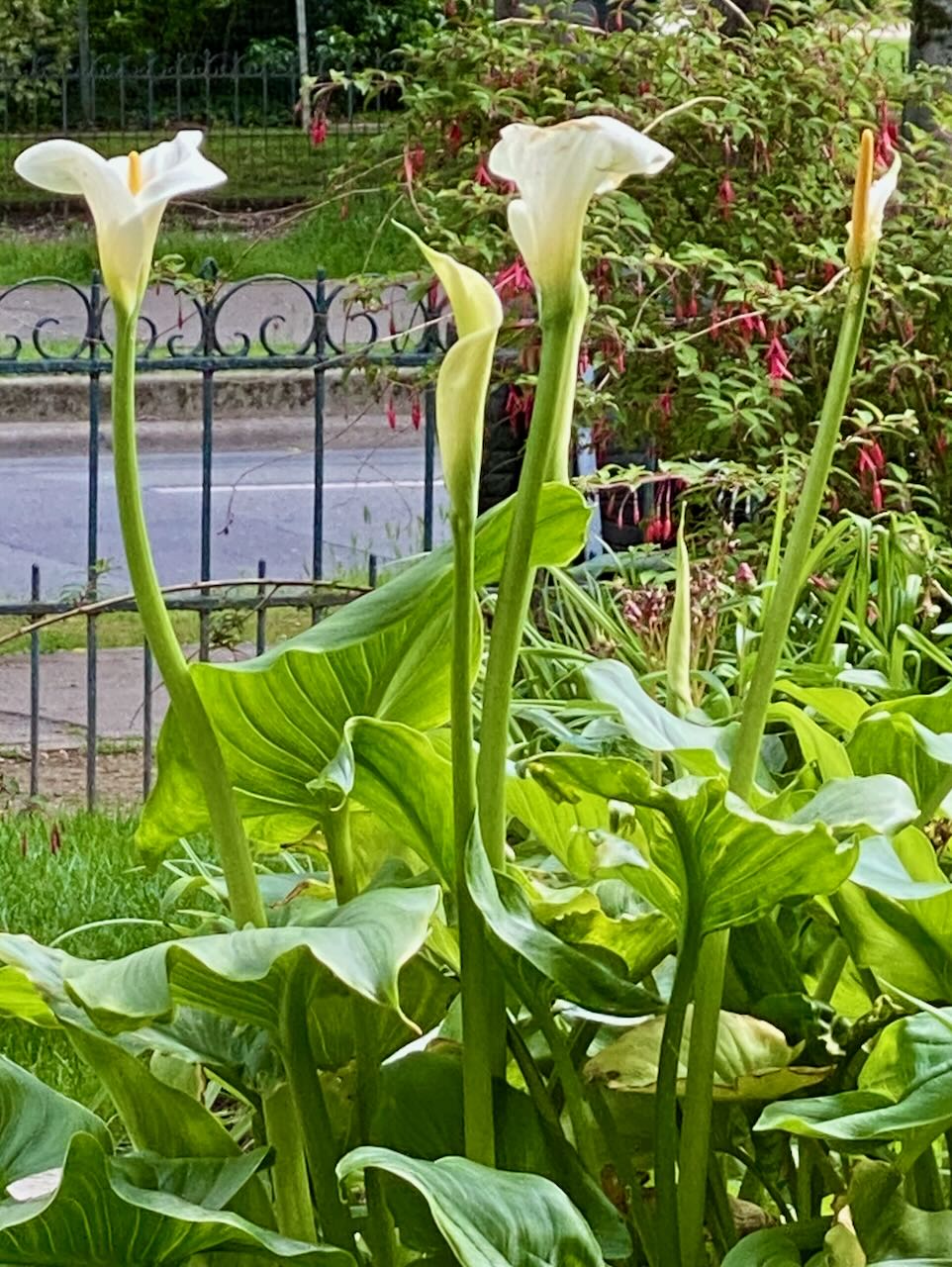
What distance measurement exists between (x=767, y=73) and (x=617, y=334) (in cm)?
63

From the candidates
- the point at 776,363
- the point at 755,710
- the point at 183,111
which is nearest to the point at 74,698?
the point at 776,363

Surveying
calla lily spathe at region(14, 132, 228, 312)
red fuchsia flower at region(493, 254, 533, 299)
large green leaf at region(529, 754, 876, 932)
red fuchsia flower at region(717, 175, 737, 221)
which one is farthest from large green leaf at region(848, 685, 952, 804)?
red fuchsia flower at region(717, 175, 737, 221)

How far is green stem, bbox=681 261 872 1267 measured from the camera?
104 cm

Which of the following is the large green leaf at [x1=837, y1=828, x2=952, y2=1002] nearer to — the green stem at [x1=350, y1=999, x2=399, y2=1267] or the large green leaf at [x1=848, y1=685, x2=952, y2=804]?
the large green leaf at [x1=848, y1=685, x2=952, y2=804]

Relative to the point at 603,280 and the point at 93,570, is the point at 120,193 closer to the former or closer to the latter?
the point at 603,280

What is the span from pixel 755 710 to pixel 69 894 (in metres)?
2.43

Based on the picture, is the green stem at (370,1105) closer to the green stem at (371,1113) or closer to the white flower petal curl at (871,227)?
the green stem at (371,1113)

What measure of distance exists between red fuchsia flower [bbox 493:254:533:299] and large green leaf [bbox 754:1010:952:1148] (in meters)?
1.99

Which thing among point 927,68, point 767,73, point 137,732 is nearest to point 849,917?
point 767,73

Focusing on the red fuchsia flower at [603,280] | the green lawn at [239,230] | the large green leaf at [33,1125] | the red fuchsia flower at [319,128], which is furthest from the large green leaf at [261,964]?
the green lawn at [239,230]

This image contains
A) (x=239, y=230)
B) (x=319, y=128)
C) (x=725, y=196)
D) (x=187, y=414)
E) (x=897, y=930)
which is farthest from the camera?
(x=239, y=230)

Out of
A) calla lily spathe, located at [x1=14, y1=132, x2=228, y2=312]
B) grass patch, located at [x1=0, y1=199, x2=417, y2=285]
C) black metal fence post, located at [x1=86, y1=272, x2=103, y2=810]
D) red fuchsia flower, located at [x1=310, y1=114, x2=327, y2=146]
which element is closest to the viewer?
calla lily spathe, located at [x1=14, y1=132, x2=228, y2=312]

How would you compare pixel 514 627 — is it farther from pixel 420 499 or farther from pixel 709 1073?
pixel 420 499

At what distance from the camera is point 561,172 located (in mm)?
971
